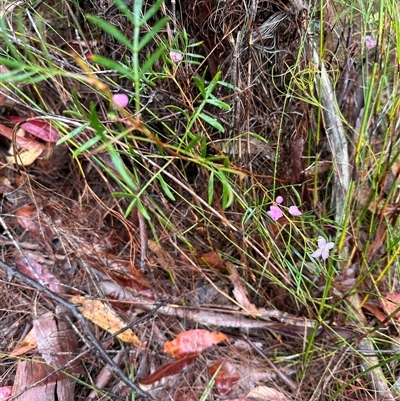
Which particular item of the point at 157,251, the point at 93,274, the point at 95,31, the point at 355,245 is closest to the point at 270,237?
the point at 355,245

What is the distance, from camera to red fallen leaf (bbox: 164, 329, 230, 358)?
A: 1141 mm

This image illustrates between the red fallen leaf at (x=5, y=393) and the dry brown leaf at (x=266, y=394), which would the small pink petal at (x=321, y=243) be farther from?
the red fallen leaf at (x=5, y=393)

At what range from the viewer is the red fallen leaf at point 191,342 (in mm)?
1141

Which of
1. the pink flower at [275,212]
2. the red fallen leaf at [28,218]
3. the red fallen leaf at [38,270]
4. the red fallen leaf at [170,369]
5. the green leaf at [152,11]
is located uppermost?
the green leaf at [152,11]

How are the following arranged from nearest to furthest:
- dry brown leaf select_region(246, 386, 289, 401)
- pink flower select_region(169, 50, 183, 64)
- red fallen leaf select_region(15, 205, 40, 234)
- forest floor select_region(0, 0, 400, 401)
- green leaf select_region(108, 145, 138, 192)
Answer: green leaf select_region(108, 145, 138, 192), pink flower select_region(169, 50, 183, 64), forest floor select_region(0, 0, 400, 401), dry brown leaf select_region(246, 386, 289, 401), red fallen leaf select_region(15, 205, 40, 234)

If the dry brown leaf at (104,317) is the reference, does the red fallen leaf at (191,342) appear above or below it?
below

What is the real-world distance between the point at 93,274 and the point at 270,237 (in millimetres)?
522

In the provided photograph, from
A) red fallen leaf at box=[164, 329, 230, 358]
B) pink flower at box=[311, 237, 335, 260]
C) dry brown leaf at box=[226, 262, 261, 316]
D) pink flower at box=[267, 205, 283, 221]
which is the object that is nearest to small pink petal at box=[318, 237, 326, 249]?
pink flower at box=[311, 237, 335, 260]

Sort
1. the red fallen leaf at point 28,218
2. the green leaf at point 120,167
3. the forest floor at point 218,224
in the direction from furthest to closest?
the red fallen leaf at point 28,218
the forest floor at point 218,224
the green leaf at point 120,167

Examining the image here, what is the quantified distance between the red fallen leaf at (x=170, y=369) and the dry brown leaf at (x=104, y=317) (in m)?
0.09

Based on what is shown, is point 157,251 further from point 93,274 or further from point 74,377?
point 74,377

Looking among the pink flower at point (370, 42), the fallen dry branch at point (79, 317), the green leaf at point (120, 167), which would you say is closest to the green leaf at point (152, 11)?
the green leaf at point (120, 167)

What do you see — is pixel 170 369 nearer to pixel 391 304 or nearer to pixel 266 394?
pixel 266 394

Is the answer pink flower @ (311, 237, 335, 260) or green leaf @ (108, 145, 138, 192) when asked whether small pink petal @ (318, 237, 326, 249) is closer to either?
pink flower @ (311, 237, 335, 260)
